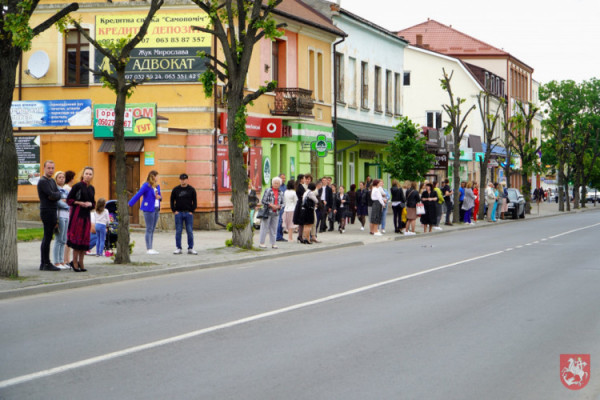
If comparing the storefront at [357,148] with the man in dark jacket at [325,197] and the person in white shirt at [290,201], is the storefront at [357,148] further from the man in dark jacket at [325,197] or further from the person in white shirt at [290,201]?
the person in white shirt at [290,201]

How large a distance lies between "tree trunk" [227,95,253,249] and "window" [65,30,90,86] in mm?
12462

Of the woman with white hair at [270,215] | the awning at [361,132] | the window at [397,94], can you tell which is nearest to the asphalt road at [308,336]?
the woman with white hair at [270,215]

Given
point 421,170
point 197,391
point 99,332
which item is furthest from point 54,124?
point 197,391

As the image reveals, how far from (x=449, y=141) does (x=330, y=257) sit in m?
31.3

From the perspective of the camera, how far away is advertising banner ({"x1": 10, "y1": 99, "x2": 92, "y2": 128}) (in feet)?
104

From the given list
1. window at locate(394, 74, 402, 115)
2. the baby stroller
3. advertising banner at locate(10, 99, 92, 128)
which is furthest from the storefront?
the baby stroller

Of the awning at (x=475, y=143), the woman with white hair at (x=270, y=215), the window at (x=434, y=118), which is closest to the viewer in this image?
the woman with white hair at (x=270, y=215)

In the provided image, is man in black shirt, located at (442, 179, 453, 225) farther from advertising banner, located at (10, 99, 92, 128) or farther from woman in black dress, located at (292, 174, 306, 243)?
advertising banner, located at (10, 99, 92, 128)

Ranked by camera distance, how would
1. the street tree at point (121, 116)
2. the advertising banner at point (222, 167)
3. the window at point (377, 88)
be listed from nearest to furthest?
the street tree at point (121, 116), the advertising banner at point (222, 167), the window at point (377, 88)

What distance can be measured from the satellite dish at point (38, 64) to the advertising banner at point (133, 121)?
11.0 feet

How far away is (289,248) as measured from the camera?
23.5 m

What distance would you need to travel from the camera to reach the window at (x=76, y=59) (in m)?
32.8

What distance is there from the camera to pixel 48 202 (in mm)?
15867

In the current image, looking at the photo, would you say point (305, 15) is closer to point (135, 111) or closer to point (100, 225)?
point (135, 111)
